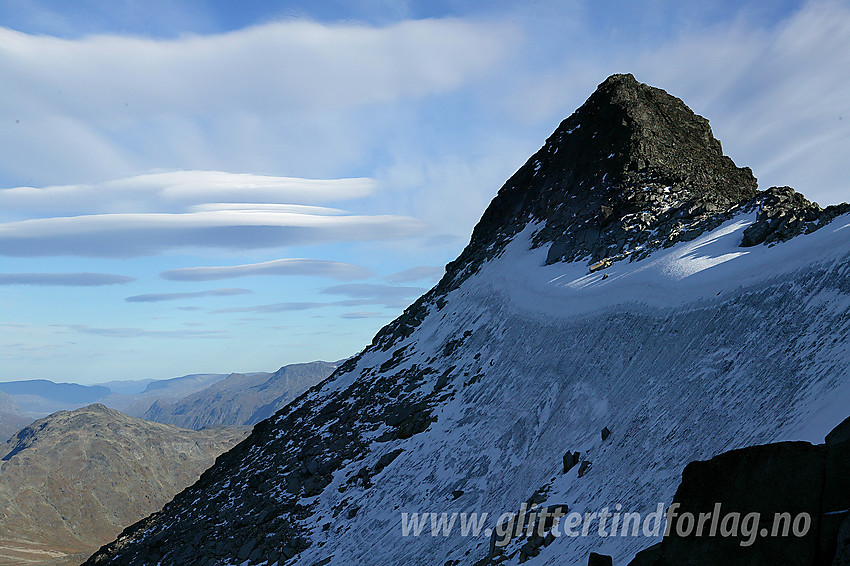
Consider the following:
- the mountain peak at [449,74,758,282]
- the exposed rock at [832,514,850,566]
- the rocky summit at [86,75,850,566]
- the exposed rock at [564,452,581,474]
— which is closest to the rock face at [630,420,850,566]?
the exposed rock at [832,514,850,566]

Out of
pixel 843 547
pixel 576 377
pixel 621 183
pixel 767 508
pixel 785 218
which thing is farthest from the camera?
pixel 621 183

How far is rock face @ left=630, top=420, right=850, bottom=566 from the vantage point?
7.64 metres

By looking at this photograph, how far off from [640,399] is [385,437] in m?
16.1

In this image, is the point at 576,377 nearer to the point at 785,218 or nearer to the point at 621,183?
the point at 785,218

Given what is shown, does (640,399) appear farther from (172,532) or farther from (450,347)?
(172,532)

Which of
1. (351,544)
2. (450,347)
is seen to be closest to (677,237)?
(450,347)

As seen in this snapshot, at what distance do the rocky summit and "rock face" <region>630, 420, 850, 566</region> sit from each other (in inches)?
92.0

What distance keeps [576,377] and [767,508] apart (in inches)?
675

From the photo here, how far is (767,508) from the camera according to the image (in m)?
8.14

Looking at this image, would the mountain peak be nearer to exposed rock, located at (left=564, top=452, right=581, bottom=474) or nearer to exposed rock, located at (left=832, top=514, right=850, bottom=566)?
exposed rock, located at (left=564, top=452, right=581, bottom=474)

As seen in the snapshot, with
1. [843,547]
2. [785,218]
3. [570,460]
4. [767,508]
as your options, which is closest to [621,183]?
[785,218]

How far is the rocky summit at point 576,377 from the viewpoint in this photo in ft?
55.5

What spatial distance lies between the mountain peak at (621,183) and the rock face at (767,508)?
22152 millimetres

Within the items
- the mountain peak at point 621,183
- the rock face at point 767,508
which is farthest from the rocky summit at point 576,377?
the rock face at point 767,508
